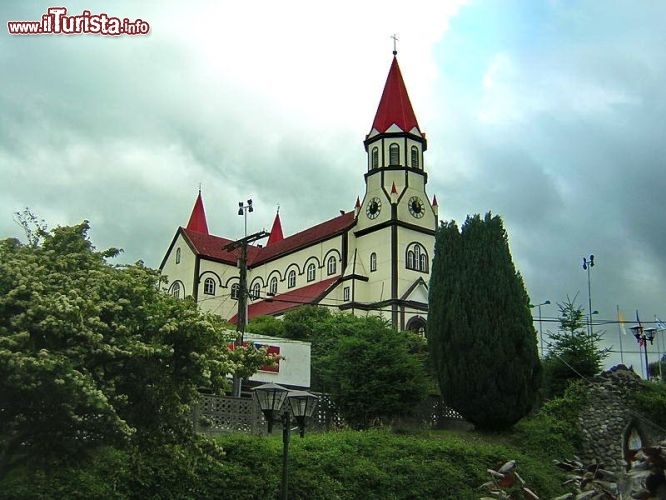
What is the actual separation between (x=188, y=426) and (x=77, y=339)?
112 inches

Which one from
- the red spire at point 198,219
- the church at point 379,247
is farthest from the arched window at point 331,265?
the red spire at point 198,219

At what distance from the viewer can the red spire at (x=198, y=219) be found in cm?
7350

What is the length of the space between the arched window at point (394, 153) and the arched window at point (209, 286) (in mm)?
17507

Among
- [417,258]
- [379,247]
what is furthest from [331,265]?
[417,258]

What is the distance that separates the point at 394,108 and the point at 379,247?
9.92m

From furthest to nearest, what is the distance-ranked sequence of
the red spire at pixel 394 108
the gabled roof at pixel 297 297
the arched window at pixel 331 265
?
the arched window at pixel 331 265 < the red spire at pixel 394 108 < the gabled roof at pixel 297 297

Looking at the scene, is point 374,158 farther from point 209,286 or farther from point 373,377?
point 373,377

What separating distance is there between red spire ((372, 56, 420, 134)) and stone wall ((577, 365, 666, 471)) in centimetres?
3019

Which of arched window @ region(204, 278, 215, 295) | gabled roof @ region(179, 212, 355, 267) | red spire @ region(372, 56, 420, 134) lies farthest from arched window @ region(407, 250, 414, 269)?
arched window @ region(204, 278, 215, 295)

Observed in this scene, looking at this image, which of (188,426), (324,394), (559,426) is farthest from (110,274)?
(559,426)

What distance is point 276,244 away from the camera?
63812 mm

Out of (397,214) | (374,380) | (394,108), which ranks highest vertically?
(394,108)

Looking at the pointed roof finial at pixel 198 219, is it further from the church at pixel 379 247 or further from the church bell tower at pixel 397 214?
the church bell tower at pixel 397 214

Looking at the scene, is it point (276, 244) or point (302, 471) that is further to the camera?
point (276, 244)
